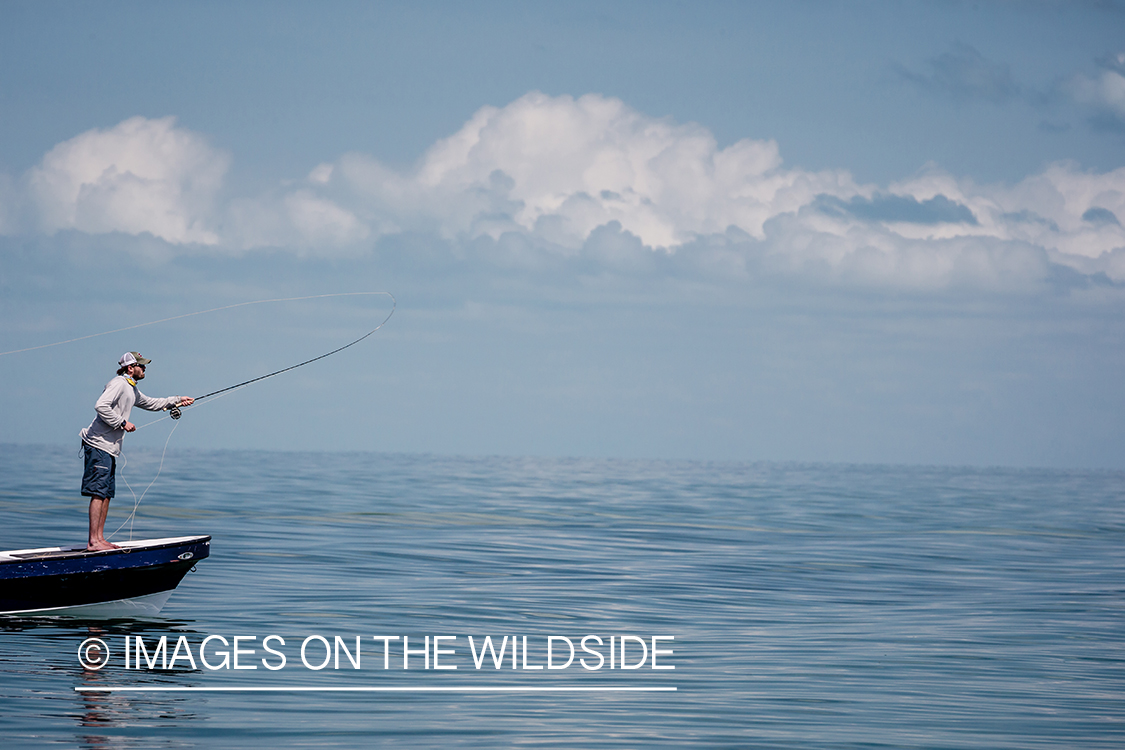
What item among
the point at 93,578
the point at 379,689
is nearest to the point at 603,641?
the point at 379,689

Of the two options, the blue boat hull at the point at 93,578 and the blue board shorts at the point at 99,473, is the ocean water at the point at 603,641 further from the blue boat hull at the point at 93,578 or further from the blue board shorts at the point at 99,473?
the blue board shorts at the point at 99,473

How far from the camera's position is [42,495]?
3894cm

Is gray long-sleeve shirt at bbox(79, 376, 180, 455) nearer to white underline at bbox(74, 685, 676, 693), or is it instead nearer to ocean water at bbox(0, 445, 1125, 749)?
ocean water at bbox(0, 445, 1125, 749)

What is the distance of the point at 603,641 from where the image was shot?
46.6 ft

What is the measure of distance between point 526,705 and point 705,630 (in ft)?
17.3

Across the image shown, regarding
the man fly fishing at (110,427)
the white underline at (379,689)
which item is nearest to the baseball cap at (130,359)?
the man fly fishing at (110,427)

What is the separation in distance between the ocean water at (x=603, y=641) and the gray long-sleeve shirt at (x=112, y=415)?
222cm

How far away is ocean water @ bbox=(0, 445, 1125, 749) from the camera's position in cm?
984

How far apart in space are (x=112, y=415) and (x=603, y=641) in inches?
251

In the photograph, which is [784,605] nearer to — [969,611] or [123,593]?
[969,611]

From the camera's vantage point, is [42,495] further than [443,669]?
Yes

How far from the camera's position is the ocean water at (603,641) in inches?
387

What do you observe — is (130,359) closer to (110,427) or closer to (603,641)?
(110,427)

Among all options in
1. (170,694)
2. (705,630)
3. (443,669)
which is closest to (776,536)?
(705,630)
